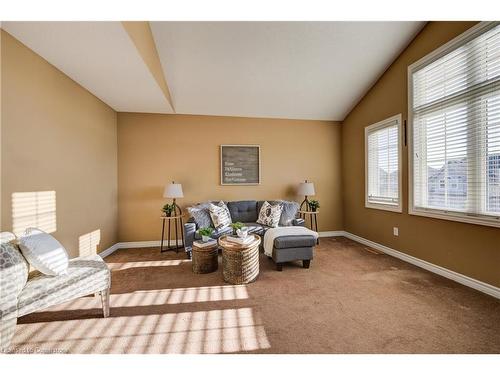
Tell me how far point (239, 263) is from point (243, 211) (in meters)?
1.65

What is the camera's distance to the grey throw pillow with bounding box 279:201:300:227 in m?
3.95

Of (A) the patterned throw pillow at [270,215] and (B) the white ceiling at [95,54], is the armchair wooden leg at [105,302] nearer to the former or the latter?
(B) the white ceiling at [95,54]

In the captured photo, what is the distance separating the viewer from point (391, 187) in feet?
12.0

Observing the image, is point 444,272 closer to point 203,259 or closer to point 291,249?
point 291,249

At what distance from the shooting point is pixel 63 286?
1766 millimetres

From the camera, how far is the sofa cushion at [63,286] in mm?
1664

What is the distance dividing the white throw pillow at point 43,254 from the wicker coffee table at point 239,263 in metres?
1.52

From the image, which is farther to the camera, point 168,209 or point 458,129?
point 168,209

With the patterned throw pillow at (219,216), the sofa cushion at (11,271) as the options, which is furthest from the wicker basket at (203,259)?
the sofa cushion at (11,271)

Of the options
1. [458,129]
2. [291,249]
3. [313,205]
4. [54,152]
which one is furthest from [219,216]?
[458,129]

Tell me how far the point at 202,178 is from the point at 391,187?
3.43 meters

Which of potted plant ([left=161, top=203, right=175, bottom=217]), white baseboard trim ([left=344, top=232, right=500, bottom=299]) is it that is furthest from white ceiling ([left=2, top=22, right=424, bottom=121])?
white baseboard trim ([left=344, top=232, right=500, bottom=299])
